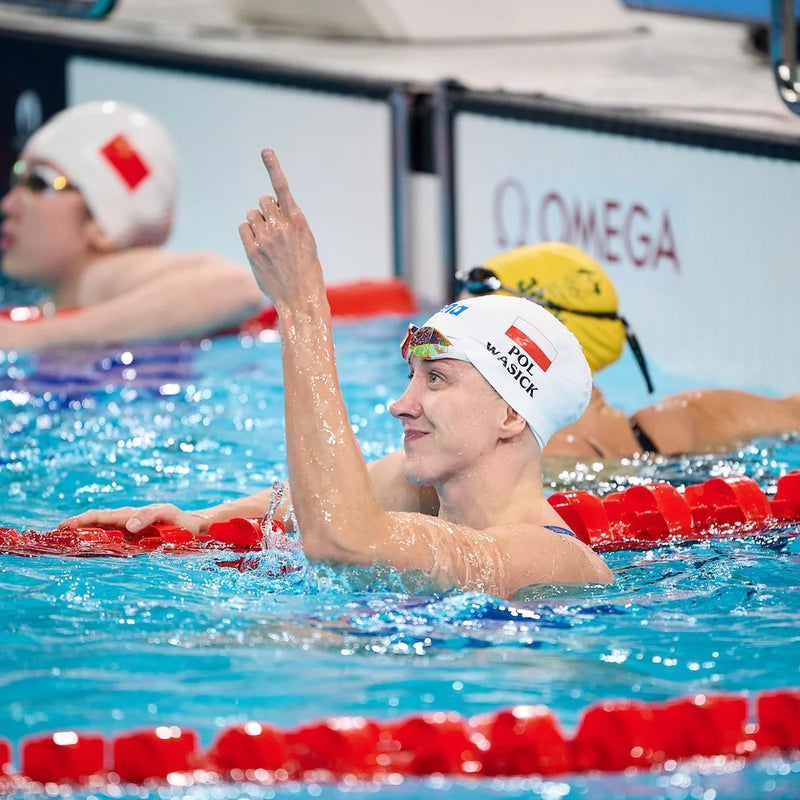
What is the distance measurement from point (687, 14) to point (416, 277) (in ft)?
8.81

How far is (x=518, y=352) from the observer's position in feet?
10.7

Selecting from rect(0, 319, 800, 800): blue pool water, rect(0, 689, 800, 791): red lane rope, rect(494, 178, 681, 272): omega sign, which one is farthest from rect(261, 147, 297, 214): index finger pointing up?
rect(494, 178, 681, 272): omega sign

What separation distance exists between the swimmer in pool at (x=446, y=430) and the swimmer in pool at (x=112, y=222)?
3.41 metres

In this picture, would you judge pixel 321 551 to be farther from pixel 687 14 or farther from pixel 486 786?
pixel 687 14

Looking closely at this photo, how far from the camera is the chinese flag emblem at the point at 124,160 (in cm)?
667

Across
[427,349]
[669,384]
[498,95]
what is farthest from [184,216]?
[427,349]

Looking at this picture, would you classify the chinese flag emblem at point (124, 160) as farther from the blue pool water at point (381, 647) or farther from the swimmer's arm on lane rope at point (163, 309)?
the blue pool water at point (381, 647)

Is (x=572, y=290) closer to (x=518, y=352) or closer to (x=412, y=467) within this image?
(x=518, y=352)

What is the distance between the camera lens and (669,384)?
6.21m

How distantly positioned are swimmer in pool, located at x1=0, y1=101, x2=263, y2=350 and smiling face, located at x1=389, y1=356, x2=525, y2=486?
11.4ft

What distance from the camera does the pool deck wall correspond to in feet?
19.6

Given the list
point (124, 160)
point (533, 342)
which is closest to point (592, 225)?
point (124, 160)

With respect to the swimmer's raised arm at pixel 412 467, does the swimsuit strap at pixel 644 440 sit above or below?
below

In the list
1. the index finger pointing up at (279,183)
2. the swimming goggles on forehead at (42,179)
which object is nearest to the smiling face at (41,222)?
the swimming goggles on forehead at (42,179)
